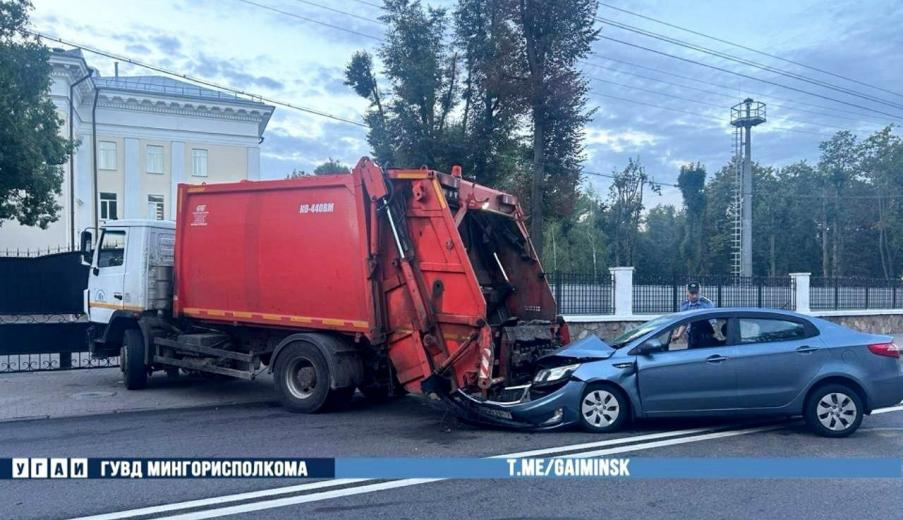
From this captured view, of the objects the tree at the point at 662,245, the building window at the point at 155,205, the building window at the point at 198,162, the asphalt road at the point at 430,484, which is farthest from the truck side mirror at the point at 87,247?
the tree at the point at 662,245

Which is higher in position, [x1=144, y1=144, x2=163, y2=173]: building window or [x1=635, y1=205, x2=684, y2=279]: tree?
[x1=144, y1=144, x2=163, y2=173]: building window

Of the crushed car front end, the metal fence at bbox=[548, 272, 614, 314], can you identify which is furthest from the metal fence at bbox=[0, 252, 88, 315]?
the metal fence at bbox=[548, 272, 614, 314]

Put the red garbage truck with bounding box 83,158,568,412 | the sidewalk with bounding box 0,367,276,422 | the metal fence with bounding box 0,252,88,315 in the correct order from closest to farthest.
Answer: the red garbage truck with bounding box 83,158,568,412, the sidewalk with bounding box 0,367,276,422, the metal fence with bounding box 0,252,88,315

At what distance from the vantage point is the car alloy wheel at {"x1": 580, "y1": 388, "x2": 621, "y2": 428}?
7719mm

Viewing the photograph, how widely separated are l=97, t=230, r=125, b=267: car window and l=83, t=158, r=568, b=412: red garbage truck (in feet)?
0.13

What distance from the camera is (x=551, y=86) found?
1823 cm

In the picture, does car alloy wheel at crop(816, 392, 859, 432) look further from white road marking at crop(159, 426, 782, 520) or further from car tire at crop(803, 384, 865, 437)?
white road marking at crop(159, 426, 782, 520)

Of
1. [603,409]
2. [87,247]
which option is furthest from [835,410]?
[87,247]

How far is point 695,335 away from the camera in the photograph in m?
7.98

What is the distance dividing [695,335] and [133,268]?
849 centimetres

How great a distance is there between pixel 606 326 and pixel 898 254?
168 feet

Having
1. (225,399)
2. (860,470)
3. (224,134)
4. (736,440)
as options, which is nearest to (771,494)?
(860,470)

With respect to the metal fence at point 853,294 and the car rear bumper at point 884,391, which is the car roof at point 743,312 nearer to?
the car rear bumper at point 884,391

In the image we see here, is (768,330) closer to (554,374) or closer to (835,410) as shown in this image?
(835,410)
